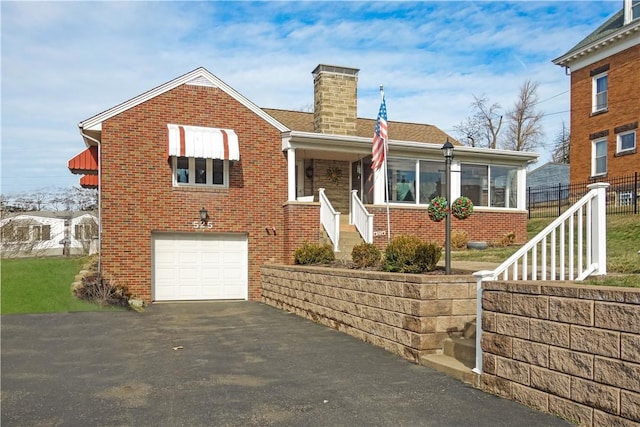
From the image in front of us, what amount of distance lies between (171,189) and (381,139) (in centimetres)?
603

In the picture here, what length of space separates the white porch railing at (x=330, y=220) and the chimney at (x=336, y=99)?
2867 millimetres

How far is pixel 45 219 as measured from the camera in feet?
91.8

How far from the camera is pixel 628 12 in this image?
22969 mm

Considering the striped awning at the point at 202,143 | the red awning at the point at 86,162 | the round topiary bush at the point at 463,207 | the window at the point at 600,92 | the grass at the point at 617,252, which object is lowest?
the grass at the point at 617,252

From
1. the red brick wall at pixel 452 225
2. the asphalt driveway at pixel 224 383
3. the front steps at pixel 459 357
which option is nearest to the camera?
the asphalt driveway at pixel 224 383

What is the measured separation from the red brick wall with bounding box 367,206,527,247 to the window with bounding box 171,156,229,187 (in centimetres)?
454

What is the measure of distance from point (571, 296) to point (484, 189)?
13482 mm

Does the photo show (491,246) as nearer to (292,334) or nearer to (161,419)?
(292,334)

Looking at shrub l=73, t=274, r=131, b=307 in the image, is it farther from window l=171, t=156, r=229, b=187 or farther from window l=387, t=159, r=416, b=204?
window l=387, t=159, r=416, b=204

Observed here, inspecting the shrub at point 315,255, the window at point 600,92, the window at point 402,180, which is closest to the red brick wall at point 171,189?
the shrub at point 315,255

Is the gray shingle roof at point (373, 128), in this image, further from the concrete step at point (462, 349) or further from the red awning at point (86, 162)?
the concrete step at point (462, 349)

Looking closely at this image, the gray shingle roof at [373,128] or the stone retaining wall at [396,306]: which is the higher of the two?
the gray shingle roof at [373,128]

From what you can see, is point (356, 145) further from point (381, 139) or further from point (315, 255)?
point (315, 255)

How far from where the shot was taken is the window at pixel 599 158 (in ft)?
78.3
